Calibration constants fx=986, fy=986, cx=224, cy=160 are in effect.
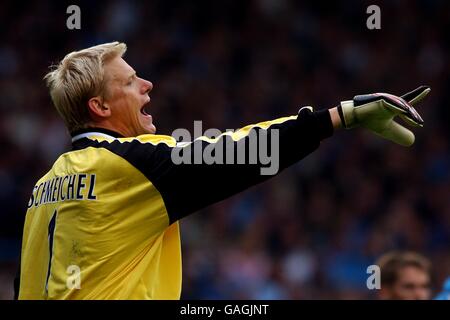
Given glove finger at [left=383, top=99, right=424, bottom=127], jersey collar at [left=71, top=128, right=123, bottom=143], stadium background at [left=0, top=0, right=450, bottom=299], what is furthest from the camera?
stadium background at [left=0, top=0, right=450, bottom=299]

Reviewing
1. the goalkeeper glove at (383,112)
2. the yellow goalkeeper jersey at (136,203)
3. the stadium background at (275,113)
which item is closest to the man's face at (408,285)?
the yellow goalkeeper jersey at (136,203)

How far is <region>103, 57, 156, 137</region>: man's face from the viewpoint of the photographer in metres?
3.63

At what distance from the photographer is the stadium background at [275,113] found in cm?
1012

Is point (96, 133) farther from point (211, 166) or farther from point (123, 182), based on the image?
point (211, 166)

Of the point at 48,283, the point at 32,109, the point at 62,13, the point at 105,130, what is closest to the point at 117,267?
the point at 48,283

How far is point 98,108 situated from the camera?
3611 millimetres

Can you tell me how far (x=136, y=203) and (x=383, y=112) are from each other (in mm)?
884

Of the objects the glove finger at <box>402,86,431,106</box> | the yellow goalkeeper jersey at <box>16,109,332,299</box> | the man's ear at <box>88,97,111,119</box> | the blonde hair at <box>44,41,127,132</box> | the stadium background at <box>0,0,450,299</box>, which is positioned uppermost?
the stadium background at <box>0,0,450,299</box>

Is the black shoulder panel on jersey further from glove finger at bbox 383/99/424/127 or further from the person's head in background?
the person's head in background

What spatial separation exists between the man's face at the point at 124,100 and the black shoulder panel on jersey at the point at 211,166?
28cm

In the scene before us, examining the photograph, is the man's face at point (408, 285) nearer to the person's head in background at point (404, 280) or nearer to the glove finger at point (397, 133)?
the person's head in background at point (404, 280)

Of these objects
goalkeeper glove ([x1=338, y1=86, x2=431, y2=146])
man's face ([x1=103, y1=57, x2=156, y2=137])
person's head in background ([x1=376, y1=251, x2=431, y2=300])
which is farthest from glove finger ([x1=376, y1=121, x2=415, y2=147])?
person's head in background ([x1=376, y1=251, x2=431, y2=300])

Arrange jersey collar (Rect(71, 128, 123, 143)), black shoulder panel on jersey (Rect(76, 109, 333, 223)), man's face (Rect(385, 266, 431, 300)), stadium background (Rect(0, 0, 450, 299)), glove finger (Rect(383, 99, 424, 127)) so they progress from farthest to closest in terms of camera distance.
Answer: stadium background (Rect(0, 0, 450, 299)) < man's face (Rect(385, 266, 431, 300)) < jersey collar (Rect(71, 128, 123, 143)) < black shoulder panel on jersey (Rect(76, 109, 333, 223)) < glove finger (Rect(383, 99, 424, 127))

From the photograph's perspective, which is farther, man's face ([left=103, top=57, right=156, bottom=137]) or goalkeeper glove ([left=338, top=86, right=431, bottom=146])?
man's face ([left=103, top=57, right=156, bottom=137])
